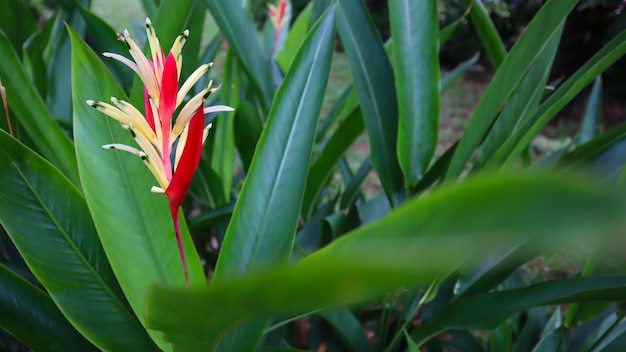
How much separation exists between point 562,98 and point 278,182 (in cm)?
42

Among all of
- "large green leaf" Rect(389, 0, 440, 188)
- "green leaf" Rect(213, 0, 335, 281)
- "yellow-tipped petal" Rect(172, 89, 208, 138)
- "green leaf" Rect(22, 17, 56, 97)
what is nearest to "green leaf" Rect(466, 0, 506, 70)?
"large green leaf" Rect(389, 0, 440, 188)

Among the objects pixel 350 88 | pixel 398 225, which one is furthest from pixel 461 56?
pixel 398 225

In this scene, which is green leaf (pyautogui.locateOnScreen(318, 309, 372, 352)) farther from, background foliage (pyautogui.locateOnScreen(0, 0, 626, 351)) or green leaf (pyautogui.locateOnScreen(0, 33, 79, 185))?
green leaf (pyautogui.locateOnScreen(0, 33, 79, 185))

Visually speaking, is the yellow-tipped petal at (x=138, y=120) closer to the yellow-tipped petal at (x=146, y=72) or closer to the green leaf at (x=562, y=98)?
the yellow-tipped petal at (x=146, y=72)

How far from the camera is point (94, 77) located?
70 cm

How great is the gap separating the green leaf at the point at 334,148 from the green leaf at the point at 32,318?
55cm

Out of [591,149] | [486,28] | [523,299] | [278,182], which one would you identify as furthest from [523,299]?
[486,28]

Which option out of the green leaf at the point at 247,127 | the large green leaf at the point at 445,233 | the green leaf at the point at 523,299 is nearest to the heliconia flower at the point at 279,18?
the green leaf at the point at 247,127

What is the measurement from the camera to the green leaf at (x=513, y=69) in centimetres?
79

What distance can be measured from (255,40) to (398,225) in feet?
2.89

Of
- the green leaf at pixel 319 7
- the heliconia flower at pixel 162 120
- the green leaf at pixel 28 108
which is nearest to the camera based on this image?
the heliconia flower at pixel 162 120

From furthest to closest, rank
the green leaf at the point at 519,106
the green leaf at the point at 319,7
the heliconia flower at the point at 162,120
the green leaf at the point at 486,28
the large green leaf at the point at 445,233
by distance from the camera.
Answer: the green leaf at the point at 319,7
the green leaf at the point at 486,28
the green leaf at the point at 519,106
the heliconia flower at the point at 162,120
the large green leaf at the point at 445,233

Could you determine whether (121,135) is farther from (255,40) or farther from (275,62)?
(275,62)

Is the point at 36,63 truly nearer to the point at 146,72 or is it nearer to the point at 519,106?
the point at 146,72
